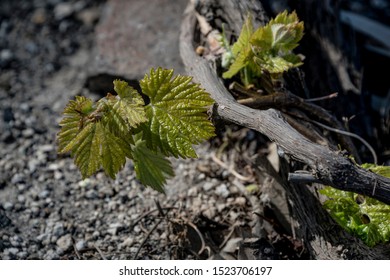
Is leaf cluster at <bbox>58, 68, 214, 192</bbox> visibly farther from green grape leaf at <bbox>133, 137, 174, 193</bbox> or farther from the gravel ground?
the gravel ground

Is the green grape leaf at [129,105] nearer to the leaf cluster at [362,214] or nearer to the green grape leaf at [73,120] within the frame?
the green grape leaf at [73,120]

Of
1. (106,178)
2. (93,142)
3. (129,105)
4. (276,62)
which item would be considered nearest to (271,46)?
(276,62)

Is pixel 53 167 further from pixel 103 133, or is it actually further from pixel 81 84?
pixel 103 133

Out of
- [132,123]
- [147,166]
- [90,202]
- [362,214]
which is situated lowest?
[362,214]

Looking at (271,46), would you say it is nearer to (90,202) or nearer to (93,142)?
(93,142)

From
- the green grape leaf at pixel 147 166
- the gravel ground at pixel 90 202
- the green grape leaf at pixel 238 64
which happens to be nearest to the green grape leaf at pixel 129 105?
the green grape leaf at pixel 147 166
